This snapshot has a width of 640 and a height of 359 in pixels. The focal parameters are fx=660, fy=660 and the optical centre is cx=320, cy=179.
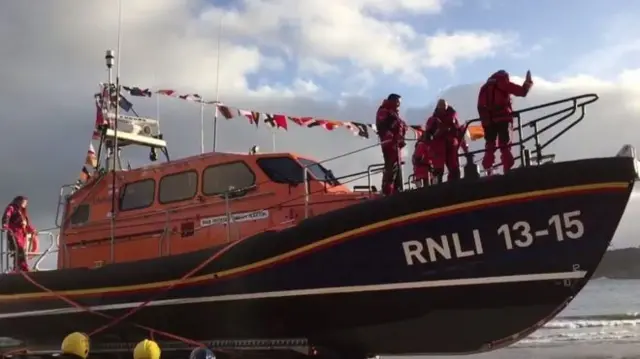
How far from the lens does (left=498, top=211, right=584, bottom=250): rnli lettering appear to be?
5281 mm

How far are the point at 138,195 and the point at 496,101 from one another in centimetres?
446

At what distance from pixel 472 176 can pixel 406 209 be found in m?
0.62

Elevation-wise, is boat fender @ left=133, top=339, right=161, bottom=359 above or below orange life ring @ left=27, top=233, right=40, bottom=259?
below

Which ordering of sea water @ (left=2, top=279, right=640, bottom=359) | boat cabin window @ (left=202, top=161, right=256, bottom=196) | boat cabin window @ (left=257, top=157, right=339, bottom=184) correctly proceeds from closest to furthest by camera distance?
boat cabin window @ (left=257, top=157, right=339, bottom=184), boat cabin window @ (left=202, top=161, right=256, bottom=196), sea water @ (left=2, top=279, right=640, bottom=359)

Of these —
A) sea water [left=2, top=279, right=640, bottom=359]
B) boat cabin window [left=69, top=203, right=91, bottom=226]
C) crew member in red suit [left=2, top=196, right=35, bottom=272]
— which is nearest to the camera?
boat cabin window [left=69, top=203, right=91, bottom=226]

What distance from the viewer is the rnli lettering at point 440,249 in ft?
18.1

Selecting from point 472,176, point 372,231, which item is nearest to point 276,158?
point 372,231

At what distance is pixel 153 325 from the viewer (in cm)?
692

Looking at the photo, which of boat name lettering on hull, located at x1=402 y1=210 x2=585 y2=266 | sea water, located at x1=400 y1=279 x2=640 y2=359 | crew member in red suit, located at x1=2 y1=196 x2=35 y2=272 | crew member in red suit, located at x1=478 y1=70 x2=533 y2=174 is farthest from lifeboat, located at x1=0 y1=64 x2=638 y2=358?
sea water, located at x1=400 y1=279 x2=640 y2=359

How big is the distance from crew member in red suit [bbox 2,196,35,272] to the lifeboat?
0.73 m

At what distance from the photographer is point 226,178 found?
7449 millimetres

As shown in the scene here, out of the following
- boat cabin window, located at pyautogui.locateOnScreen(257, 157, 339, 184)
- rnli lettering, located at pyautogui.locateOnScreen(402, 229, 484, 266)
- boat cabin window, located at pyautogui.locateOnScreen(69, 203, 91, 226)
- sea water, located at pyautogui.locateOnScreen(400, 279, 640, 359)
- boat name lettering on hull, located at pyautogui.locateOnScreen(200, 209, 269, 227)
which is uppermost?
boat cabin window, located at pyautogui.locateOnScreen(257, 157, 339, 184)

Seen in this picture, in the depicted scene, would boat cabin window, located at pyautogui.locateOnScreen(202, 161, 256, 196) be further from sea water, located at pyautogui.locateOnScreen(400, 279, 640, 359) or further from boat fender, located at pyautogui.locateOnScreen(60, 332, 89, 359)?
sea water, located at pyautogui.locateOnScreen(400, 279, 640, 359)

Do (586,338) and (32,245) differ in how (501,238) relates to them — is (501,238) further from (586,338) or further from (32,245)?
(586,338)
